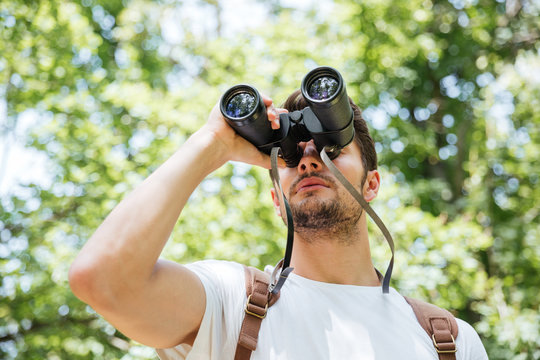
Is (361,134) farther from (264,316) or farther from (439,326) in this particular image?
(264,316)

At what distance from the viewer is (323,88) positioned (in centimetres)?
159

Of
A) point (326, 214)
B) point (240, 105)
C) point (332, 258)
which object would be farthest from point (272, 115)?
point (332, 258)

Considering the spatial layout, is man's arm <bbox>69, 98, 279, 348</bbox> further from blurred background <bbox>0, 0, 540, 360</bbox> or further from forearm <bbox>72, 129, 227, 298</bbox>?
blurred background <bbox>0, 0, 540, 360</bbox>

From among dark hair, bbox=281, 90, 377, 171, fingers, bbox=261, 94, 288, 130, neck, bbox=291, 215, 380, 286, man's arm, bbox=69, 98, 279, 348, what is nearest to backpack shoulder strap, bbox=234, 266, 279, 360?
man's arm, bbox=69, 98, 279, 348

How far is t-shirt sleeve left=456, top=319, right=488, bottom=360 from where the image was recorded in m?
Answer: 1.54

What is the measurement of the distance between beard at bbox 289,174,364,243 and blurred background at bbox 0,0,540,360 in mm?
3017

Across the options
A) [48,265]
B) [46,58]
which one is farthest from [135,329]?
[46,58]

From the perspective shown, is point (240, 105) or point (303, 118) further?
point (303, 118)

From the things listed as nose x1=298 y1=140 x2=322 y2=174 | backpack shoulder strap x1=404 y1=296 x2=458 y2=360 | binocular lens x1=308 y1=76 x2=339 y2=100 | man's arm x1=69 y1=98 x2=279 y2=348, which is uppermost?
binocular lens x1=308 y1=76 x2=339 y2=100

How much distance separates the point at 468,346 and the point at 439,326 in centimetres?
11

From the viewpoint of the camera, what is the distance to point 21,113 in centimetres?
618

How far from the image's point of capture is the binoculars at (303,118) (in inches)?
59.7

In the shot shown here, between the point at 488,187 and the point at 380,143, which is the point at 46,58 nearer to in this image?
the point at 380,143

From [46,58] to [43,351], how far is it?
10.9 feet
